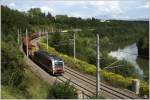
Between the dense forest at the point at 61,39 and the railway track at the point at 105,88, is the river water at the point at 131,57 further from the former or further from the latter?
the railway track at the point at 105,88

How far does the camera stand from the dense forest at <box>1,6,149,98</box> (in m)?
21.8

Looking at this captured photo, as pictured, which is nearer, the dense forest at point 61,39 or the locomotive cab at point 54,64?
the dense forest at point 61,39

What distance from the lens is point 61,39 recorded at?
63.7 m

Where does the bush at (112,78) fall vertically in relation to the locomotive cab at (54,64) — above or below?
below

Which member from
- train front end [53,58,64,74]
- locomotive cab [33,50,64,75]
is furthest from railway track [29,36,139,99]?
→ locomotive cab [33,50,64,75]

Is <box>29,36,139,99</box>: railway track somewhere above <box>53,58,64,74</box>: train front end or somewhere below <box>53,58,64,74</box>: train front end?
below

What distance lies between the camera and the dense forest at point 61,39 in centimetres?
2177

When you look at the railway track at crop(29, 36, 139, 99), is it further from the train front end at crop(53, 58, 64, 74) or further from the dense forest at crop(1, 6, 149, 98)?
the dense forest at crop(1, 6, 149, 98)

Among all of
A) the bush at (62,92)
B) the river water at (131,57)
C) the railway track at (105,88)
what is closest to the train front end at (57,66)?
the railway track at (105,88)

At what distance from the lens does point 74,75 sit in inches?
1261

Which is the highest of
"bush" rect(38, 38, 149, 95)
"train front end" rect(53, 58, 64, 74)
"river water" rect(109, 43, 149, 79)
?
"train front end" rect(53, 58, 64, 74)

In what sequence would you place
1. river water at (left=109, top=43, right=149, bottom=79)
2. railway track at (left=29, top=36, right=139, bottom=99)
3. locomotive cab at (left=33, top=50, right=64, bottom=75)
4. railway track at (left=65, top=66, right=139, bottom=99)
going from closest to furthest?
→ railway track at (left=65, top=66, right=139, bottom=99) → railway track at (left=29, top=36, right=139, bottom=99) → locomotive cab at (left=33, top=50, right=64, bottom=75) → river water at (left=109, top=43, right=149, bottom=79)

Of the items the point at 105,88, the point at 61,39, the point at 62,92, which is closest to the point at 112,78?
the point at 105,88

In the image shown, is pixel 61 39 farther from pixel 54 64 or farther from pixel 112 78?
pixel 112 78
